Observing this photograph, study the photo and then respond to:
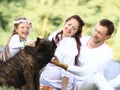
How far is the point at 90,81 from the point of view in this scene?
3.08 m

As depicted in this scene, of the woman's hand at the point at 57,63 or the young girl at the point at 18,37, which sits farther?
the young girl at the point at 18,37

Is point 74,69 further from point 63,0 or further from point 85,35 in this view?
point 63,0

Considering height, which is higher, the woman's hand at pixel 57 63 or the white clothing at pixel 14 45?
the white clothing at pixel 14 45

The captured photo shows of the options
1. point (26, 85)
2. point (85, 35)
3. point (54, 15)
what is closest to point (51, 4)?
point (54, 15)

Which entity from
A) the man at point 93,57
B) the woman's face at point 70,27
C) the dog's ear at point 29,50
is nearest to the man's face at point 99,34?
the man at point 93,57

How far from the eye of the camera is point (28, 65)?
124 inches

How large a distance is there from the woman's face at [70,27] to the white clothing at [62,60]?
0.11 ft

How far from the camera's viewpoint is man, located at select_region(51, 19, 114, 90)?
3.10m

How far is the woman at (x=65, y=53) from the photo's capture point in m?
3.16

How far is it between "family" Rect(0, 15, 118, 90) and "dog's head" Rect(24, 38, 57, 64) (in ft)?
0.24

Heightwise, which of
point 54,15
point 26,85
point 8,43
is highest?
point 54,15

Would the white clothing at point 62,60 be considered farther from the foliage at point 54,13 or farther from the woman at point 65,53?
the foliage at point 54,13

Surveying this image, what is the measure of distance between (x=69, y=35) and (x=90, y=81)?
0.34m

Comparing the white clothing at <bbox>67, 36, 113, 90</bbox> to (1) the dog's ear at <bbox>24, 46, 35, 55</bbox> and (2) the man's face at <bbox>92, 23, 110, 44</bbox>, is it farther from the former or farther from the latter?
(1) the dog's ear at <bbox>24, 46, 35, 55</bbox>
